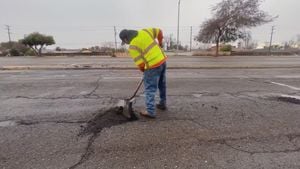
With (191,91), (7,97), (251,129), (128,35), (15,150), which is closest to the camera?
(15,150)

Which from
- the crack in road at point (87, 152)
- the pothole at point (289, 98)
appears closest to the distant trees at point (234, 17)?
the pothole at point (289, 98)

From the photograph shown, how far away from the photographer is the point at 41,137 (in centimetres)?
330

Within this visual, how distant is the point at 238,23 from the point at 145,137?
29549mm

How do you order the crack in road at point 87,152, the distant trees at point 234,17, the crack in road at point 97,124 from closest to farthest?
the crack in road at point 87,152 → the crack in road at point 97,124 → the distant trees at point 234,17

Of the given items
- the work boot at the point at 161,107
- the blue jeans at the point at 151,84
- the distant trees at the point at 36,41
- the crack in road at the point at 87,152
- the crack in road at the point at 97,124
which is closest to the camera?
the crack in road at the point at 87,152

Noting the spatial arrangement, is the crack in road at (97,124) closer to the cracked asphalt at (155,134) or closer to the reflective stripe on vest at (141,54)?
the cracked asphalt at (155,134)

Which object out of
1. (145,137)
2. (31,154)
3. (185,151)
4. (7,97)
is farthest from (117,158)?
(7,97)

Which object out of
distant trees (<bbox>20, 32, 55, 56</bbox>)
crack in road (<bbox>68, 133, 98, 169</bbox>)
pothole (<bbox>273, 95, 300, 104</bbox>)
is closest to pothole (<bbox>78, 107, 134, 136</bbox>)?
crack in road (<bbox>68, 133, 98, 169</bbox>)

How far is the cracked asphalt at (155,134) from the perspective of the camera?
2.65m

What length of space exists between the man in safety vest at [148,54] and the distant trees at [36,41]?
39764 mm

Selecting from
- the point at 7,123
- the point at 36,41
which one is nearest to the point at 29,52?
the point at 36,41

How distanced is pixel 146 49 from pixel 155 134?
1.46m

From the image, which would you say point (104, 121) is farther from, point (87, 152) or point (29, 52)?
point (29, 52)

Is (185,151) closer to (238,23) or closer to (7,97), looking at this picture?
(7,97)
